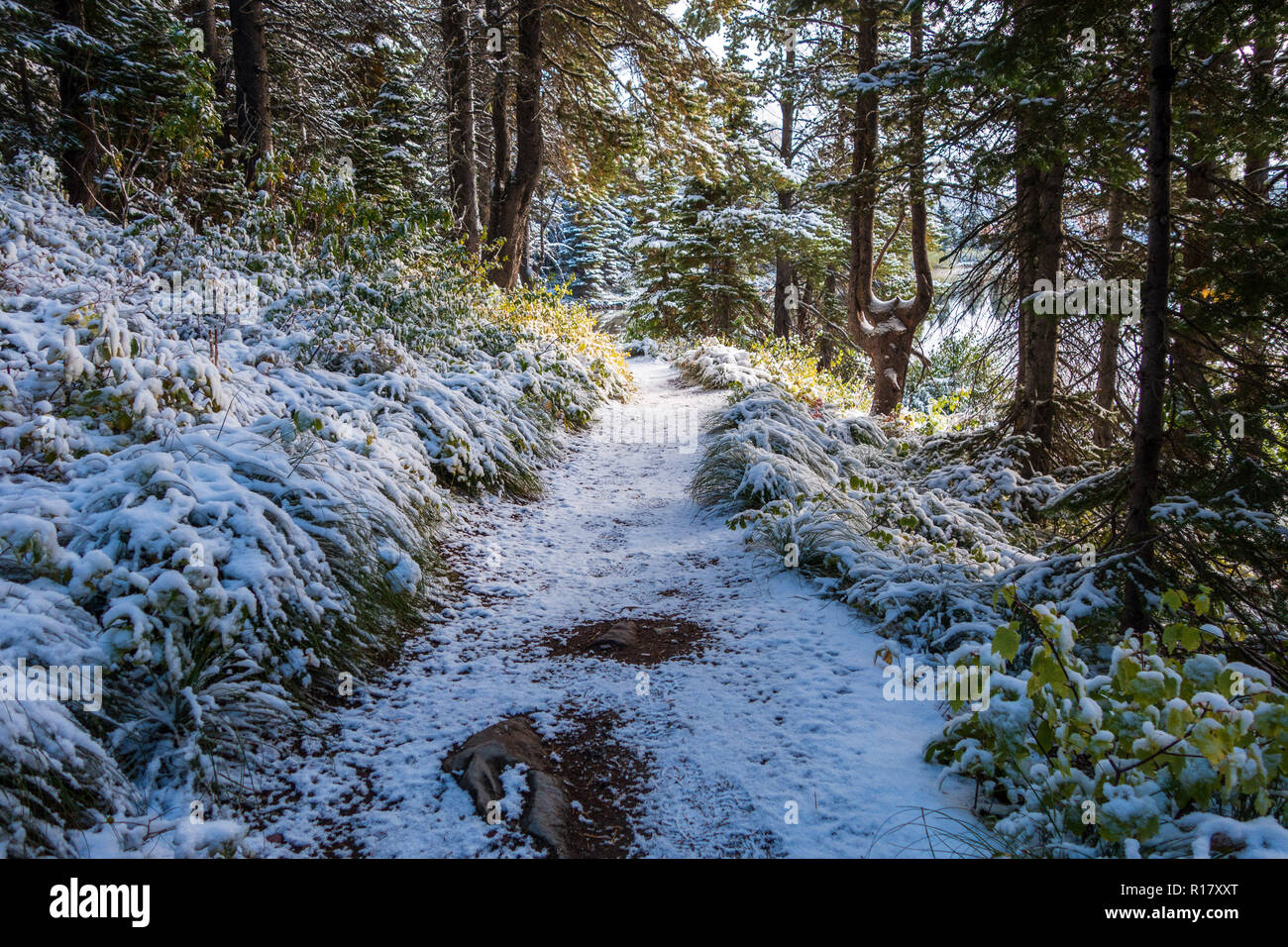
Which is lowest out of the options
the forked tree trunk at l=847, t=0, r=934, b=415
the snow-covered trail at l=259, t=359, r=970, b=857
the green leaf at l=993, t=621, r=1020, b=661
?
the snow-covered trail at l=259, t=359, r=970, b=857

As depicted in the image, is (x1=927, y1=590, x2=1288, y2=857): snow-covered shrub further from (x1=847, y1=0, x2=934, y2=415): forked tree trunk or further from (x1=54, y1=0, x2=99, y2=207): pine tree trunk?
(x1=54, y1=0, x2=99, y2=207): pine tree trunk

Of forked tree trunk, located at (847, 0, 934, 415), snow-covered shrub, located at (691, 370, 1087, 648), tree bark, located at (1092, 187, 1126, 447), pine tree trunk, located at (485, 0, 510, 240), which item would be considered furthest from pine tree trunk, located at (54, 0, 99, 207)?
tree bark, located at (1092, 187, 1126, 447)

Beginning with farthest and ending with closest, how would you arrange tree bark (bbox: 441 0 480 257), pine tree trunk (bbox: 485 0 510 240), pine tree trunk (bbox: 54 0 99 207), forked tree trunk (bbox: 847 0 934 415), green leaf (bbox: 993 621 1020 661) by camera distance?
forked tree trunk (bbox: 847 0 934 415), tree bark (bbox: 441 0 480 257), pine tree trunk (bbox: 485 0 510 240), pine tree trunk (bbox: 54 0 99 207), green leaf (bbox: 993 621 1020 661)

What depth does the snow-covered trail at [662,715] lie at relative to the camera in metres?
2.27

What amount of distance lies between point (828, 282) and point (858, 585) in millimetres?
19590

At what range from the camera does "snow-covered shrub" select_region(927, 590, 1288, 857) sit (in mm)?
1770

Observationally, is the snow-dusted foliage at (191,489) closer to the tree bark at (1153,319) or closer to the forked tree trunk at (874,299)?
the tree bark at (1153,319)

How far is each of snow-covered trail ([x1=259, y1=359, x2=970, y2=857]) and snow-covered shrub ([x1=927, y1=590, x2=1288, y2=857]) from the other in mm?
308

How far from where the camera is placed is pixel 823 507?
5227 millimetres

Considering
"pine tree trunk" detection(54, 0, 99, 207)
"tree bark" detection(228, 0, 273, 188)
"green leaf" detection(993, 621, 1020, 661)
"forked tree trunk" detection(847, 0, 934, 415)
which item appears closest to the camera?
"green leaf" detection(993, 621, 1020, 661)

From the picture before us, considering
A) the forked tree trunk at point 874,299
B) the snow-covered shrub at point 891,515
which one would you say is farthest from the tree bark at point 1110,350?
the forked tree trunk at point 874,299
